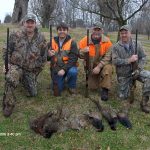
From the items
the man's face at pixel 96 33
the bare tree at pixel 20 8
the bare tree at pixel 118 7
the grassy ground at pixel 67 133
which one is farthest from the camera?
the bare tree at pixel 20 8

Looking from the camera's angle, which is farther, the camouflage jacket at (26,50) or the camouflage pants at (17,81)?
the camouflage jacket at (26,50)

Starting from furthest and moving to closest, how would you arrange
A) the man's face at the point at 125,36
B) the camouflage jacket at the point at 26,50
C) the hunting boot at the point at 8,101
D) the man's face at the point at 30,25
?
the man's face at the point at 125,36 < the camouflage jacket at the point at 26,50 < the man's face at the point at 30,25 < the hunting boot at the point at 8,101

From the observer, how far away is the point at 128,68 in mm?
9852

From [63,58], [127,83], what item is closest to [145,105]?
[127,83]

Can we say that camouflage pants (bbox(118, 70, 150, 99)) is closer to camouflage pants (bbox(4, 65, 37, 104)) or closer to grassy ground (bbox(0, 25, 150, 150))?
grassy ground (bbox(0, 25, 150, 150))

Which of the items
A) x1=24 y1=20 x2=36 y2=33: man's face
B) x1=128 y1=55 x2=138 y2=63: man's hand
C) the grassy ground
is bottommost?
the grassy ground

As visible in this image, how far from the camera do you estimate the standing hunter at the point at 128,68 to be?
9.56 metres

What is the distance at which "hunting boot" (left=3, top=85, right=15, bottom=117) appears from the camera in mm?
8867

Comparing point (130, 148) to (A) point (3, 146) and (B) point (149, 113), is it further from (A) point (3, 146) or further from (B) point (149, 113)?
(A) point (3, 146)

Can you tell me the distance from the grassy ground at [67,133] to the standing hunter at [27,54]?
0.39 m

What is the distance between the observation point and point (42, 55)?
976 centimetres

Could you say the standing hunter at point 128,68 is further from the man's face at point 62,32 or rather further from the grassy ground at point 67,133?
the man's face at point 62,32

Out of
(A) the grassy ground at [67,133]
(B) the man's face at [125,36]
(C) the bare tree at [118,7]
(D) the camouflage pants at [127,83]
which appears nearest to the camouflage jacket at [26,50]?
(A) the grassy ground at [67,133]

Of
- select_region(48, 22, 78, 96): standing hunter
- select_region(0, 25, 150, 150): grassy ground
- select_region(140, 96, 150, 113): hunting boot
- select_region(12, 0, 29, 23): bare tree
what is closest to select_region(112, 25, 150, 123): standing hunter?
select_region(140, 96, 150, 113): hunting boot
